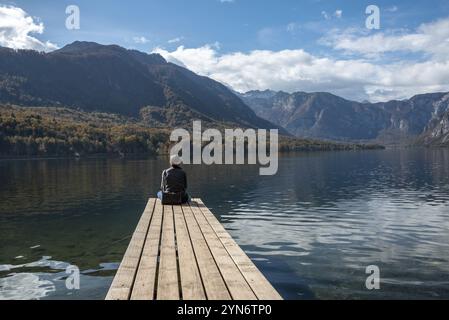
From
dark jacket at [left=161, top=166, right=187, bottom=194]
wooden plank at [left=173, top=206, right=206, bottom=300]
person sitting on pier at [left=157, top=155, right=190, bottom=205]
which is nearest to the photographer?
wooden plank at [left=173, top=206, right=206, bottom=300]

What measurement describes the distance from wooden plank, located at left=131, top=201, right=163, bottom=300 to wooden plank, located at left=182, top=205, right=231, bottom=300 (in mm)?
1222

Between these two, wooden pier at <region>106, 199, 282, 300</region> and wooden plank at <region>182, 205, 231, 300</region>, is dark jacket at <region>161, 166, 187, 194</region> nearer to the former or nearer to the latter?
wooden pier at <region>106, 199, 282, 300</region>

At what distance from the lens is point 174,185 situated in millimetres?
25422

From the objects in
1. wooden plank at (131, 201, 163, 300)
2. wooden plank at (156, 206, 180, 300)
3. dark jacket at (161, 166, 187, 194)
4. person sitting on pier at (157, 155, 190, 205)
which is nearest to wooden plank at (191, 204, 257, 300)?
wooden plank at (156, 206, 180, 300)

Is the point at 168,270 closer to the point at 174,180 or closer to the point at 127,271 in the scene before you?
the point at 127,271

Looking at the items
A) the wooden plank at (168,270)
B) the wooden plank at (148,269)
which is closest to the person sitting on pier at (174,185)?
the wooden plank at (148,269)

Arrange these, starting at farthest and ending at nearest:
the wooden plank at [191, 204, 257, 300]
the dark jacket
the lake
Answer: the dark jacket < the lake < the wooden plank at [191, 204, 257, 300]

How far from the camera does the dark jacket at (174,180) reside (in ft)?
79.6

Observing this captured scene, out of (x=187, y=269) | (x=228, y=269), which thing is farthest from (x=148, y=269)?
(x=228, y=269)

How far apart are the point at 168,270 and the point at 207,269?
1030mm

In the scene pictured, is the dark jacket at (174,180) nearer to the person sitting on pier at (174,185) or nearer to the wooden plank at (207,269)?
the person sitting on pier at (174,185)

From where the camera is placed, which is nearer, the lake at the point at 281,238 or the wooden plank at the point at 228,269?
the wooden plank at the point at 228,269

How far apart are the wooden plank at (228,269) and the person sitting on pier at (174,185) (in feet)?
22.3

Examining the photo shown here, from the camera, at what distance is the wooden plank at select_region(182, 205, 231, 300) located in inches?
389
